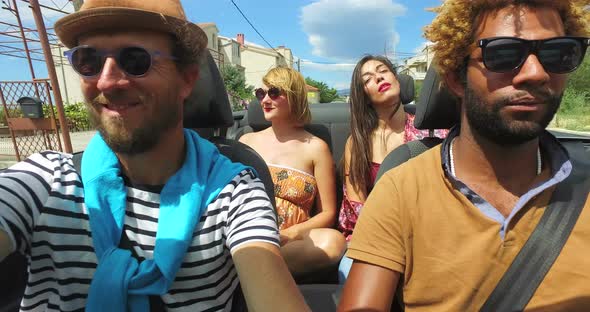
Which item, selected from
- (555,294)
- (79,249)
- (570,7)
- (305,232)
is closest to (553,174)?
Result: (555,294)

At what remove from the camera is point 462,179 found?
139cm

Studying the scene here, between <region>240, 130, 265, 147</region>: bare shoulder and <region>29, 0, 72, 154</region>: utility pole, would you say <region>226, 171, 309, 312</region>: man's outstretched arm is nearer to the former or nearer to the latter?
<region>240, 130, 265, 147</region>: bare shoulder

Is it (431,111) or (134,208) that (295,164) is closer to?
(431,111)

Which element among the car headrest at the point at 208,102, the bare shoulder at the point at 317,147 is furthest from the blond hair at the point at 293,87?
the car headrest at the point at 208,102

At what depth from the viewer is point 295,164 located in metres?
2.57

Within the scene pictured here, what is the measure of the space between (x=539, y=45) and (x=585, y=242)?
66cm

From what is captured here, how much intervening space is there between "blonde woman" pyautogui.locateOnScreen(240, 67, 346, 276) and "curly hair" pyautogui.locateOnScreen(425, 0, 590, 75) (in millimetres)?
1153

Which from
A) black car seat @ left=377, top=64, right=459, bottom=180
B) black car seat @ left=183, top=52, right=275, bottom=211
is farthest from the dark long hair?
black car seat @ left=183, top=52, right=275, bottom=211

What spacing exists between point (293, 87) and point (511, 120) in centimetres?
167

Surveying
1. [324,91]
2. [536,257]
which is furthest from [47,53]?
[324,91]

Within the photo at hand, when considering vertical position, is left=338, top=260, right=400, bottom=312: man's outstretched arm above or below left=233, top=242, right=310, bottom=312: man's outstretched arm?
below

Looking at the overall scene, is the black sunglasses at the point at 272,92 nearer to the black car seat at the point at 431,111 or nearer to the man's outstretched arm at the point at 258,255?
the black car seat at the point at 431,111

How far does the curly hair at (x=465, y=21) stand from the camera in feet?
4.28

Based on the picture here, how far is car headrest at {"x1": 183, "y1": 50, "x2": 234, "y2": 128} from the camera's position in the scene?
1728 millimetres
